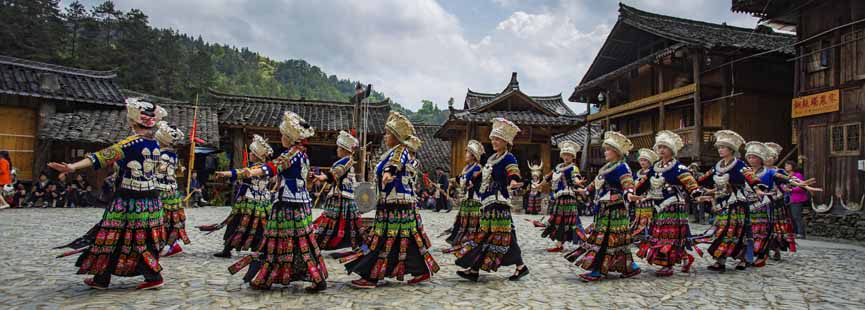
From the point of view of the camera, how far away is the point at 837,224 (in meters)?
11.8

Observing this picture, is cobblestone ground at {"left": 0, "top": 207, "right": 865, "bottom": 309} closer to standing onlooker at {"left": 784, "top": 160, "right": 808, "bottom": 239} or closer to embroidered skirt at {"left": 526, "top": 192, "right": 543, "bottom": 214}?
standing onlooker at {"left": 784, "top": 160, "right": 808, "bottom": 239}

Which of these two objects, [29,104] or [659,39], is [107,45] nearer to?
[29,104]

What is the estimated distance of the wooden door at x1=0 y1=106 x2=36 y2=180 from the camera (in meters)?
→ 16.5

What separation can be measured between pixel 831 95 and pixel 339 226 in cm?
1261

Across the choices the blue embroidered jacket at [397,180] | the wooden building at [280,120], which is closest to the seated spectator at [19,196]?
the wooden building at [280,120]

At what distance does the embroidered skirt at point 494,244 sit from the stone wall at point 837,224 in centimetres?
1050

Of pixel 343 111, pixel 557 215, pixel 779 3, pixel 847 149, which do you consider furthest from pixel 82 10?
pixel 847 149

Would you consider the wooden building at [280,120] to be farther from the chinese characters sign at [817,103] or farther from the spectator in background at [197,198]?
the chinese characters sign at [817,103]

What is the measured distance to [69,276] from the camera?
Answer: 5402mm

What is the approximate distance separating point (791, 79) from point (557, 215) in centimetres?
1388

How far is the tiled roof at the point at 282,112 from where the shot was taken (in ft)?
67.1

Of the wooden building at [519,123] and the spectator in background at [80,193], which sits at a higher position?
the wooden building at [519,123]

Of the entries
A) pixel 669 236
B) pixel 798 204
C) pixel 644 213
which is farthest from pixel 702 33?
pixel 669 236

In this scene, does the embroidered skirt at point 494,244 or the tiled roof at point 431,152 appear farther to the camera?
the tiled roof at point 431,152
